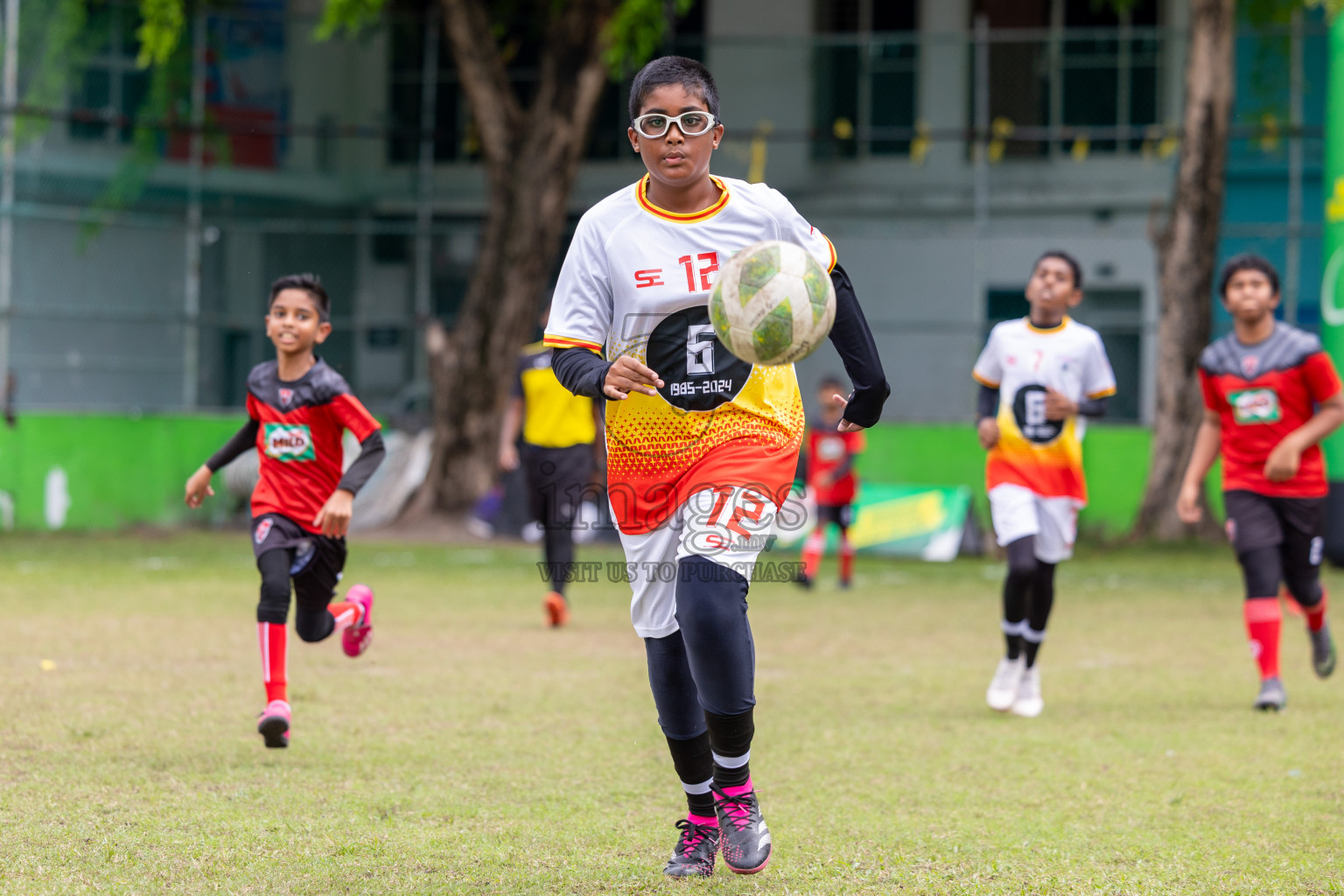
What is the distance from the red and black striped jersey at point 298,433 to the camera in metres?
6.45

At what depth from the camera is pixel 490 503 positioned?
59.4ft

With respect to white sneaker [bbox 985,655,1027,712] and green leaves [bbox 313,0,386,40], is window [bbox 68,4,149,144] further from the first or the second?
white sneaker [bbox 985,655,1027,712]

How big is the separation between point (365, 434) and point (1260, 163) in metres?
19.7

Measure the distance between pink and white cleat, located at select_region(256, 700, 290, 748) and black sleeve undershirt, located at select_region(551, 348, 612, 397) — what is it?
7.27ft

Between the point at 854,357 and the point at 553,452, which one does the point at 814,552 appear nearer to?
the point at 553,452

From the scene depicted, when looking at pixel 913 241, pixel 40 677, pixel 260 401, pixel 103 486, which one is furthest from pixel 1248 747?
pixel 913 241

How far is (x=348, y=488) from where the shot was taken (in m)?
6.11

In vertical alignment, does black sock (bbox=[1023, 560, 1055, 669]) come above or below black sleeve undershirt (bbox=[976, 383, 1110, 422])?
below

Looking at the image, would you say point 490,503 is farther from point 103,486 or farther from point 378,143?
point 378,143

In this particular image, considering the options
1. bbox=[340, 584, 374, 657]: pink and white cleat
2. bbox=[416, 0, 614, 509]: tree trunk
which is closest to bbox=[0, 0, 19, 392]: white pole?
bbox=[416, 0, 614, 509]: tree trunk

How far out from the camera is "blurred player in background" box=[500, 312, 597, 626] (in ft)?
34.6

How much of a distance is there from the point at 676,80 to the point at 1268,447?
4440 mm

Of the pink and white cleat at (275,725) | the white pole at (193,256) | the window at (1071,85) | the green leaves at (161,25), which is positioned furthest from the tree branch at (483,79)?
the pink and white cleat at (275,725)

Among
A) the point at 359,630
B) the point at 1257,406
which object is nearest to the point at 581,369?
the point at 359,630
